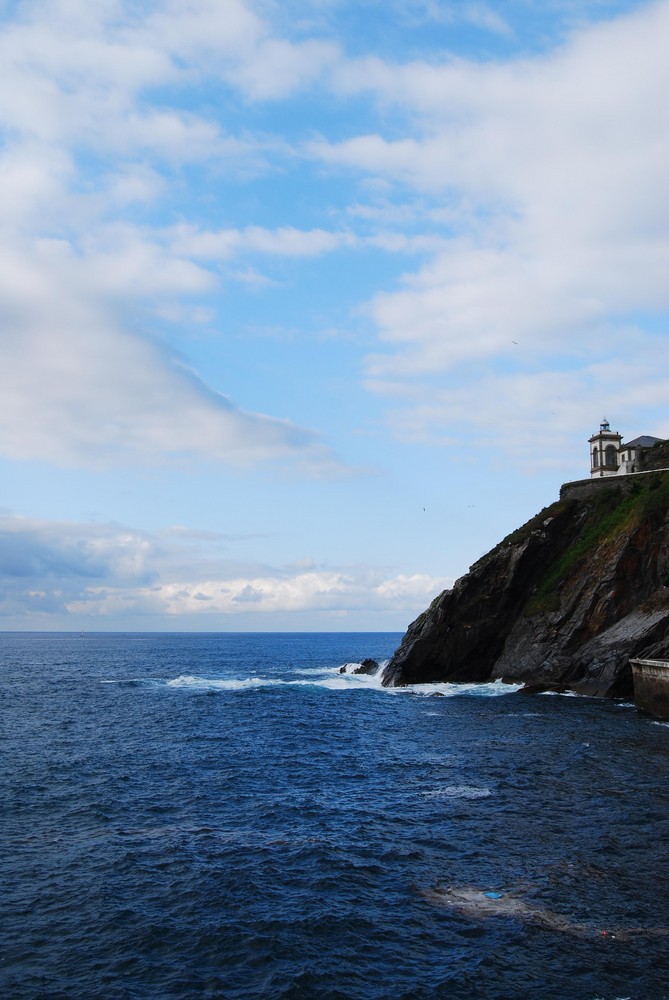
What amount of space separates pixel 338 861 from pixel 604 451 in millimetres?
102278

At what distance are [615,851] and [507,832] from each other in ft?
16.0

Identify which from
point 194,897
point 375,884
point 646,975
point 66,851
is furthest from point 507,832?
point 66,851

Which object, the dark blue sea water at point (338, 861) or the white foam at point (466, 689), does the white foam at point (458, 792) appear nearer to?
the dark blue sea water at point (338, 861)

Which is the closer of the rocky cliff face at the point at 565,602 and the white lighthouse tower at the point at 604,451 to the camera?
the rocky cliff face at the point at 565,602

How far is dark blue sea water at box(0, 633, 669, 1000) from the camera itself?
21719 millimetres

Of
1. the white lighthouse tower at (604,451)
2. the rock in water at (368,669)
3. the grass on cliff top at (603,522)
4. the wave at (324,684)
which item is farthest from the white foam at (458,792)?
the white lighthouse tower at (604,451)

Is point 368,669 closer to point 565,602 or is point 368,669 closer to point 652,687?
point 565,602

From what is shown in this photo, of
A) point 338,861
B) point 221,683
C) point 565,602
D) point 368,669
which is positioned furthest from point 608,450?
point 338,861

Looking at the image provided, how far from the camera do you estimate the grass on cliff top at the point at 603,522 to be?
84.6 meters

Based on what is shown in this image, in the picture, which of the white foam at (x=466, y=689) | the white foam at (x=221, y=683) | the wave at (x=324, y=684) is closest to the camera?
the white foam at (x=466, y=689)

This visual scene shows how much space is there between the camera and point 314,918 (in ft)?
84.0

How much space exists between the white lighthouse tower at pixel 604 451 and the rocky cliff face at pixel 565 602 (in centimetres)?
1834

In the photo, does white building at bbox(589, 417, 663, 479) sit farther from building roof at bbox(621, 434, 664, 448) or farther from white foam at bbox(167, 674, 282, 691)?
white foam at bbox(167, 674, 282, 691)

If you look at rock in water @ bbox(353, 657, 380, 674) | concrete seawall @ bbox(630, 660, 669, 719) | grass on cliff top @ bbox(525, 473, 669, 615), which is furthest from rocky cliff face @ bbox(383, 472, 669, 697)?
rock in water @ bbox(353, 657, 380, 674)
